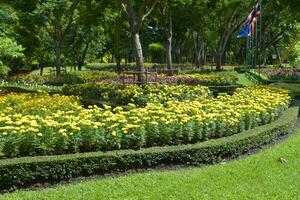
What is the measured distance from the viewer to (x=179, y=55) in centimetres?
5438

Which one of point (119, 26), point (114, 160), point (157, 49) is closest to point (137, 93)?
point (114, 160)

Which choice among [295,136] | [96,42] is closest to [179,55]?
[96,42]

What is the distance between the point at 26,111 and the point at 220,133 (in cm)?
475

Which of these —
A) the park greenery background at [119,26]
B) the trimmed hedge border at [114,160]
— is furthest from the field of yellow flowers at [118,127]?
the park greenery background at [119,26]

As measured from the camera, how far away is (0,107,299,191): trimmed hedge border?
7152mm

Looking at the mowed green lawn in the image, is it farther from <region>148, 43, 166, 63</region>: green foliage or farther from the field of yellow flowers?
<region>148, 43, 166, 63</region>: green foliage

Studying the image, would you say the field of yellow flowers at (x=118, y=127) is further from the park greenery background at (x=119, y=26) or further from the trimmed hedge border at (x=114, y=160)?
the park greenery background at (x=119, y=26)

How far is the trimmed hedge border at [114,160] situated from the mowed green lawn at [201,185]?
356 mm

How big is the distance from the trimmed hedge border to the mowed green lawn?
0.36m

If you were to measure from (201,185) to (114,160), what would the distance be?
1568 millimetres

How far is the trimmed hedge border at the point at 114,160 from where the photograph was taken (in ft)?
23.5

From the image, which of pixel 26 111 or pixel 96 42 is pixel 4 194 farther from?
pixel 96 42

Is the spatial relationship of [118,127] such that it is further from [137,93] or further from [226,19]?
[226,19]

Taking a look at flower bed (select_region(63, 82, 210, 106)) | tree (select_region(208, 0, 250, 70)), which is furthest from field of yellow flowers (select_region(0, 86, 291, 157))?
tree (select_region(208, 0, 250, 70))
